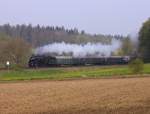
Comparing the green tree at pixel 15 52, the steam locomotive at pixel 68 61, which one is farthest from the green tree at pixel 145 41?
the green tree at pixel 15 52

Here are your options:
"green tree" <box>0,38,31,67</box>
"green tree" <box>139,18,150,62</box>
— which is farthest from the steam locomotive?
"green tree" <box>0,38,31,67</box>

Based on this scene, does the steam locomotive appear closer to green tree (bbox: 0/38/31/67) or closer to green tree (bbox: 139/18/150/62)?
green tree (bbox: 139/18/150/62)

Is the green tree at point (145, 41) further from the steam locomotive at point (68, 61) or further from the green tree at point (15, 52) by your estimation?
the green tree at point (15, 52)

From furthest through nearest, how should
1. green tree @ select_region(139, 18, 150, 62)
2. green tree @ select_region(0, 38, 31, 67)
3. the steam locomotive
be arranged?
green tree @ select_region(0, 38, 31, 67) < green tree @ select_region(139, 18, 150, 62) < the steam locomotive

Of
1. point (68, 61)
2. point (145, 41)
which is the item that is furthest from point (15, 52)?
point (145, 41)

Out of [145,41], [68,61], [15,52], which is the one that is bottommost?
[68,61]

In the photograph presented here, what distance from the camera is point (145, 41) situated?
108438mm

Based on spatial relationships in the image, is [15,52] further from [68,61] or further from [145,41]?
[145,41]

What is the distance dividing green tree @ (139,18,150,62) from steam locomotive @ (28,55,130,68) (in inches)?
217

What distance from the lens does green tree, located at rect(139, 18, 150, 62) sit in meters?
106

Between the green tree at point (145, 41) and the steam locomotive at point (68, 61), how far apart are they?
5.52 metres

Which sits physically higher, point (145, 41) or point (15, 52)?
point (145, 41)

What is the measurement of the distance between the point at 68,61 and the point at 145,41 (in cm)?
2129

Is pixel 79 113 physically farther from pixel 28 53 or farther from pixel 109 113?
pixel 28 53
